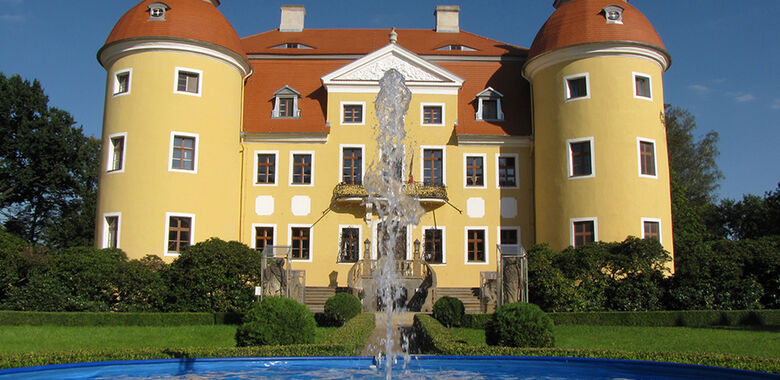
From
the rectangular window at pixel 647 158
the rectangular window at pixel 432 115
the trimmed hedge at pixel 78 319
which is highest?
the rectangular window at pixel 432 115

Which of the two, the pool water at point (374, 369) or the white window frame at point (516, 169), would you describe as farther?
the white window frame at point (516, 169)

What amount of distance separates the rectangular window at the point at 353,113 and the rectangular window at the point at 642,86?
1010 centimetres

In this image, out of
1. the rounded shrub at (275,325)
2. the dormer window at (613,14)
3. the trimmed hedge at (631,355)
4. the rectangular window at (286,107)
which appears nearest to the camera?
the trimmed hedge at (631,355)

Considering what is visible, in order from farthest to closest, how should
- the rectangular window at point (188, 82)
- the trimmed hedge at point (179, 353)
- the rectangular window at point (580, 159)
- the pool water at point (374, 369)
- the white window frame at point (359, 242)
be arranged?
1. the white window frame at point (359, 242)
2. the rectangular window at point (188, 82)
3. the rectangular window at point (580, 159)
4. the trimmed hedge at point (179, 353)
5. the pool water at point (374, 369)

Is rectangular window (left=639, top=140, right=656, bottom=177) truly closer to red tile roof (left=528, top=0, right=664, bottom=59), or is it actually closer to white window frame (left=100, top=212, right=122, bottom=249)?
red tile roof (left=528, top=0, right=664, bottom=59)

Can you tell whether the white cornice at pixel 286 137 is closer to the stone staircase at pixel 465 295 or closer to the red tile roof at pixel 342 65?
the red tile roof at pixel 342 65

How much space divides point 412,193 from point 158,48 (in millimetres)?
10251

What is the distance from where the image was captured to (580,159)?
2333 cm

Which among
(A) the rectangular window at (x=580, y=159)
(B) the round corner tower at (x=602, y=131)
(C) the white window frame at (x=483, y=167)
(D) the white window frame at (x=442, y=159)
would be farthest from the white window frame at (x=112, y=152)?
(A) the rectangular window at (x=580, y=159)

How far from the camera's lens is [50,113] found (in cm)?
3472

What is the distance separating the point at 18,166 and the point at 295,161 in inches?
659

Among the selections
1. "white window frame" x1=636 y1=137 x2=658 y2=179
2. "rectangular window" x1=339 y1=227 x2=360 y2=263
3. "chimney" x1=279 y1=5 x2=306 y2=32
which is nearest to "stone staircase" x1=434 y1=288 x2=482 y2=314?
"rectangular window" x1=339 y1=227 x2=360 y2=263

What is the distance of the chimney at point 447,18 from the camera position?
32156mm

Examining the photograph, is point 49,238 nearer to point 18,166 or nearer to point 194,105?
point 18,166
